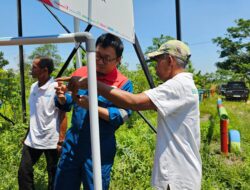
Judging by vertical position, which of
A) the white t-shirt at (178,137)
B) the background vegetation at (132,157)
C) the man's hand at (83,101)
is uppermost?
the man's hand at (83,101)

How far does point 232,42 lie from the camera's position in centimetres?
4191

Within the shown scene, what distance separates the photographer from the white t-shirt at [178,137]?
1677 millimetres

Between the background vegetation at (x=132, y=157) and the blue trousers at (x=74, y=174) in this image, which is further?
the background vegetation at (x=132, y=157)

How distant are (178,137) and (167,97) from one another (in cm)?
23

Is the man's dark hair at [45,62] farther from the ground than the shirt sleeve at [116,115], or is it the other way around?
the man's dark hair at [45,62]

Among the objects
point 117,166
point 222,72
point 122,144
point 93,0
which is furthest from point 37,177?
point 222,72

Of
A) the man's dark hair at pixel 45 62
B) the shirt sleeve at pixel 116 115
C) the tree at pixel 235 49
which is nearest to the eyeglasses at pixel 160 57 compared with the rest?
the shirt sleeve at pixel 116 115

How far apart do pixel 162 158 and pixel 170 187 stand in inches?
6.1

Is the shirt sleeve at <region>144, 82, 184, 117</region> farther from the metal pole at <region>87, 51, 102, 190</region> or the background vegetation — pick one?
the background vegetation

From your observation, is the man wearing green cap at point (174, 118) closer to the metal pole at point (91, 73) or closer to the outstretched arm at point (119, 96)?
the outstretched arm at point (119, 96)

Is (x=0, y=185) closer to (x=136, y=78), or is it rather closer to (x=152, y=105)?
(x=152, y=105)

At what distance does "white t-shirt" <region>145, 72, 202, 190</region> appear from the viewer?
1.68 m

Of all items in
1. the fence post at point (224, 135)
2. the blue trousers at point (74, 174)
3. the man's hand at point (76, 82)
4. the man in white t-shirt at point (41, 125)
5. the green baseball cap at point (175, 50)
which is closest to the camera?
the man's hand at point (76, 82)

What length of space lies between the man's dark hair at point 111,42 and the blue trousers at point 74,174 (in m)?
0.67
